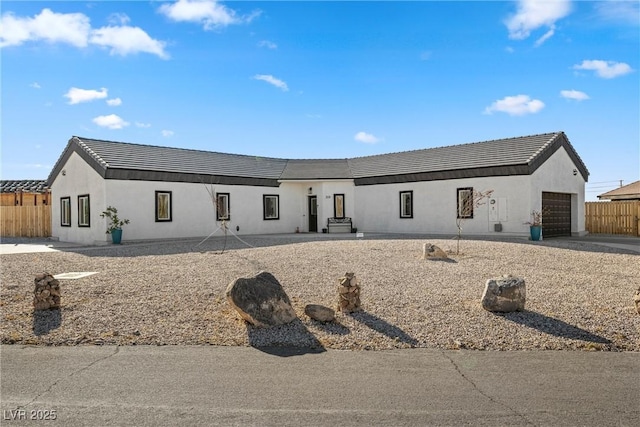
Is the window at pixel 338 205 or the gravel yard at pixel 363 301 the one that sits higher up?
the window at pixel 338 205

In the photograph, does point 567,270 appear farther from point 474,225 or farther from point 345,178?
point 345,178

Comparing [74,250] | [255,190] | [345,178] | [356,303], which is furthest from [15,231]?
[356,303]

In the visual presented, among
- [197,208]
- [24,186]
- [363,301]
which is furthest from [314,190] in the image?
[24,186]

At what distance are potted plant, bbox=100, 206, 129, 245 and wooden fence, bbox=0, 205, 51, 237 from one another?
8.37 metres

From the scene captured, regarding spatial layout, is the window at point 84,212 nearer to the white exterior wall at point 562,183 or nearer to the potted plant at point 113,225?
the potted plant at point 113,225

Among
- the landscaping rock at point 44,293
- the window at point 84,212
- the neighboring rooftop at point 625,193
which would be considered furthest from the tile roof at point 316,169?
the neighboring rooftop at point 625,193

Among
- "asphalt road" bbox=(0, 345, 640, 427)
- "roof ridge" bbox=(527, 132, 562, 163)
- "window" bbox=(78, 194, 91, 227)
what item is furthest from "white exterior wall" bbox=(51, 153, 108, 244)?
"roof ridge" bbox=(527, 132, 562, 163)

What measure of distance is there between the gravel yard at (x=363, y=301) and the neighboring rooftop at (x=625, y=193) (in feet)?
69.4

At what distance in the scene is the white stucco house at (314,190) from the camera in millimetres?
19156

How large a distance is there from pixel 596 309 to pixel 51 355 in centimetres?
813

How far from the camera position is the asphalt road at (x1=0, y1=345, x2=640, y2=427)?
155 inches

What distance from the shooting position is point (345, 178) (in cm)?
2506

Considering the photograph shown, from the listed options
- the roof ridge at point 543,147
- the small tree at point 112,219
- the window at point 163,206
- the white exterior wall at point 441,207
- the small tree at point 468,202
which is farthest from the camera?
the window at point 163,206

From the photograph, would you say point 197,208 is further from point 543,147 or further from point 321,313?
point 321,313
